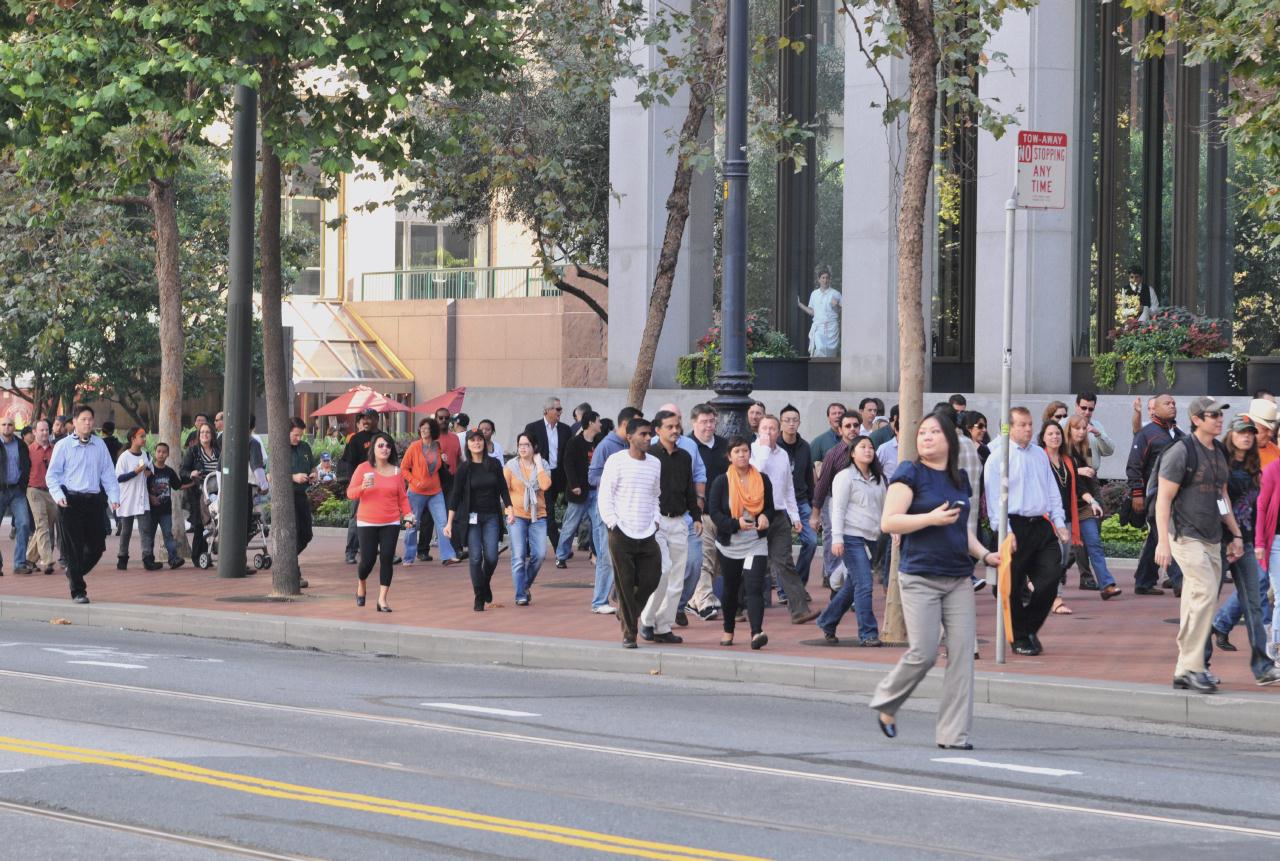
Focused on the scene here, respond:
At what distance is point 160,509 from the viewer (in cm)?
2184

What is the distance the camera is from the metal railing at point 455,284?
159ft

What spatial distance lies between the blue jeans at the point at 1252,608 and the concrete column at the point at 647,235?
17.6 meters

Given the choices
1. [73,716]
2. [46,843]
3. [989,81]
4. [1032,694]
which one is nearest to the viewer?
[46,843]

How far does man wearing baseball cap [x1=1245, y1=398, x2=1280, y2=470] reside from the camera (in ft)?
42.3

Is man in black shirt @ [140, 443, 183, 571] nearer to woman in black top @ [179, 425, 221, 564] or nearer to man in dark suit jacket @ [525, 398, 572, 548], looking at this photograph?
woman in black top @ [179, 425, 221, 564]

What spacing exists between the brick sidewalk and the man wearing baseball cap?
1.48 meters

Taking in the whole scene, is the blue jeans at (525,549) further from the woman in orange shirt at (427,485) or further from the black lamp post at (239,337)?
the woman in orange shirt at (427,485)

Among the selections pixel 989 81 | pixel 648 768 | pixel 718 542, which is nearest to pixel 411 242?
pixel 989 81

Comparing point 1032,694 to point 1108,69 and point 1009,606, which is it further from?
point 1108,69

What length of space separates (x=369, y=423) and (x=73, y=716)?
1038 centimetres

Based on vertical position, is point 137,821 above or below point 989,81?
below

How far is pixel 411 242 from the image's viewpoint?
54.4m

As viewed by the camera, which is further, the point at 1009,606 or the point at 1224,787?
the point at 1009,606

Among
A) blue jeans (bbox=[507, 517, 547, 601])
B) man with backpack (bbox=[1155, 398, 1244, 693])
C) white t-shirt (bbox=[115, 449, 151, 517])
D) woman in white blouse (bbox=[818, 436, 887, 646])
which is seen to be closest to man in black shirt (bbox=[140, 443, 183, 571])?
white t-shirt (bbox=[115, 449, 151, 517])
